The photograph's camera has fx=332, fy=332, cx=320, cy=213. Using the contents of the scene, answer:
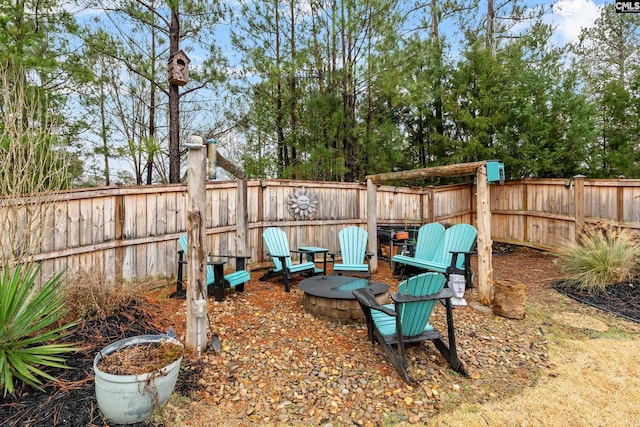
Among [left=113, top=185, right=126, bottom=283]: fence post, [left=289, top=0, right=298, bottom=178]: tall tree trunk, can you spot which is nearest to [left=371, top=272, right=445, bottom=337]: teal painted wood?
[left=113, top=185, right=126, bottom=283]: fence post

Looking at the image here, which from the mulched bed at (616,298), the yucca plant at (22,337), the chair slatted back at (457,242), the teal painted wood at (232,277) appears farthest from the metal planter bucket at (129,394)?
the mulched bed at (616,298)

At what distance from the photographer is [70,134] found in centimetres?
592

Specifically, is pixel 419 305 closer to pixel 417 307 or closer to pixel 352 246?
pixel 417 307

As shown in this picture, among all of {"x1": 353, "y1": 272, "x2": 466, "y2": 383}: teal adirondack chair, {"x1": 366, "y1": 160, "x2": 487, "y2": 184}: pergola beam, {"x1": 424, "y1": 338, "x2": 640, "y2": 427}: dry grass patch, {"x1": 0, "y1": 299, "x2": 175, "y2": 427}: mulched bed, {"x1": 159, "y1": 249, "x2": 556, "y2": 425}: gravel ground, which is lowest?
{"x1": 424, "y1": 338, "x2": 640, "y2": 427}: dry grass patch

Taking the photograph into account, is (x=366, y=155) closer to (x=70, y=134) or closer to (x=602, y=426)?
(x=70, y=134)

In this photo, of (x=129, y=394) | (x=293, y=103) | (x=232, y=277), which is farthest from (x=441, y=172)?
(x=293, y=103)

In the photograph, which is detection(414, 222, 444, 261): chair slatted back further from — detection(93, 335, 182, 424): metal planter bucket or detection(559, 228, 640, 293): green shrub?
detection(93, 335, 182, 424): metal planter bucket

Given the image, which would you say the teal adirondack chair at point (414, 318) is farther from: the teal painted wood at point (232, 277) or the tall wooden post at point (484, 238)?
the teal painted wood at point (232, 277)

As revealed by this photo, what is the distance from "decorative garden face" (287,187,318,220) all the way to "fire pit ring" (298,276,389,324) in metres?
2.13

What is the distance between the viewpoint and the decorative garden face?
19.1 feet

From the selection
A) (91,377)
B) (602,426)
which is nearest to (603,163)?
(602,426)

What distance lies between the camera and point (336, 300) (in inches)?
132

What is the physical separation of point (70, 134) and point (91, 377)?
538cm

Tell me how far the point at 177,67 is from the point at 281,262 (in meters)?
2.71
